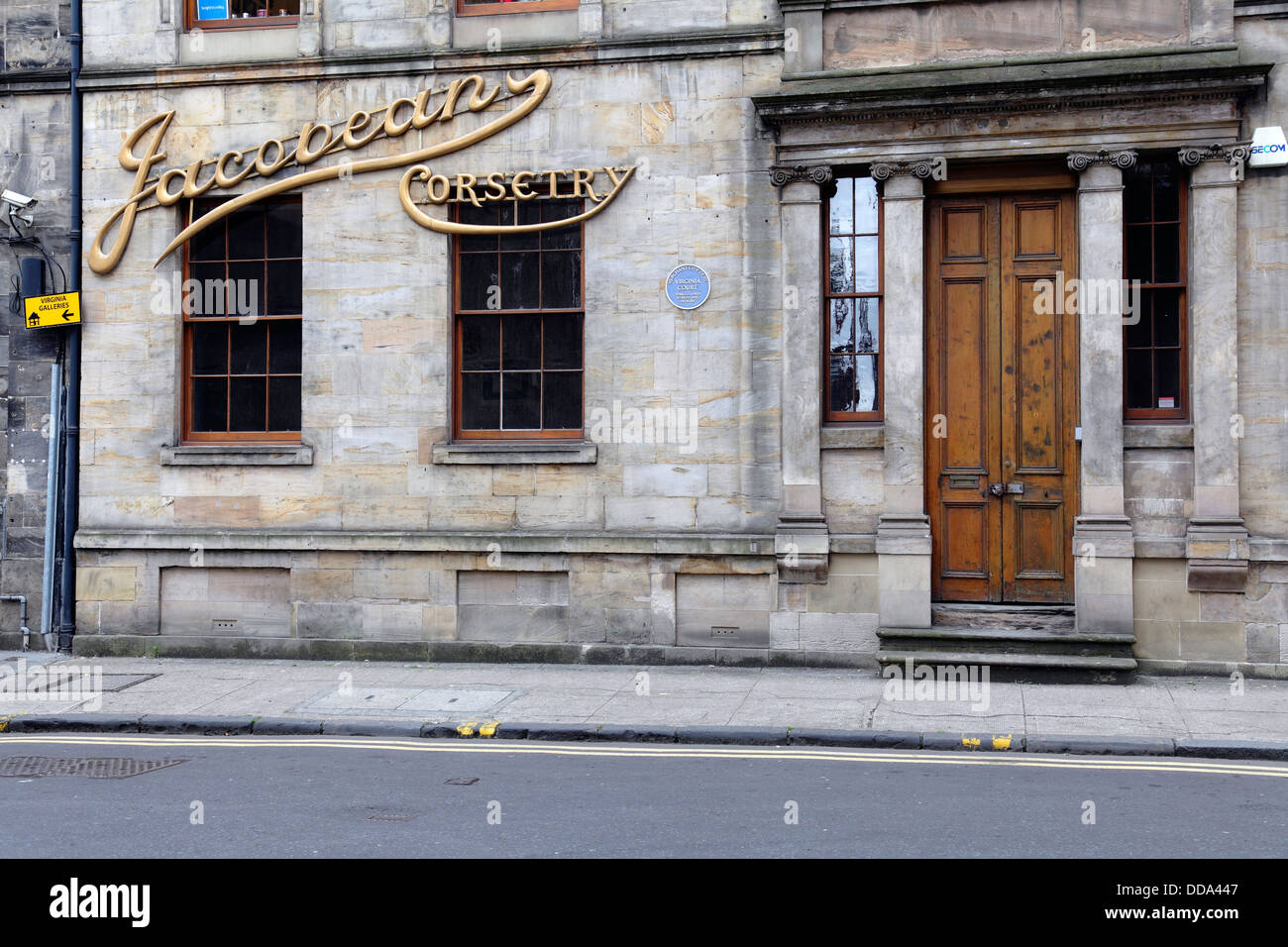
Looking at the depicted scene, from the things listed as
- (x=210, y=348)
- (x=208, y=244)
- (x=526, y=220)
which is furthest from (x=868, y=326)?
(x=208, y=244)

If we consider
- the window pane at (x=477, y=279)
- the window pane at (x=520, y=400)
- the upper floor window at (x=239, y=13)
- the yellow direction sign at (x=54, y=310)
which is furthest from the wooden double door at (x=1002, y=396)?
the yellow direction sign at (x=54, y=310)

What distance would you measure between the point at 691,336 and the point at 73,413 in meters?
6.91

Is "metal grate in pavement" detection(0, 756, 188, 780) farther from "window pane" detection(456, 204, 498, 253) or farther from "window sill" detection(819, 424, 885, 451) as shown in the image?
"window sill" detection(819, 424, 885, 451)

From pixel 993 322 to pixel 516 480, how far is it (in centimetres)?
510

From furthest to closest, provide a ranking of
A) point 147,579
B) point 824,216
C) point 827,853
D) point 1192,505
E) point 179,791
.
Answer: point 147,579
point 824,216
point 1192,505
point 179,791
point 827,853

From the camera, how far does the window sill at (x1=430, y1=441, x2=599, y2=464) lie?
14125 mm

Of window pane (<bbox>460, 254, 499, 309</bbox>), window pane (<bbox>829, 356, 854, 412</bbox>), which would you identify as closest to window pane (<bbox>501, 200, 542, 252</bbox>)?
window pane (<bbox>460, 254, 499, 309</bbox>)

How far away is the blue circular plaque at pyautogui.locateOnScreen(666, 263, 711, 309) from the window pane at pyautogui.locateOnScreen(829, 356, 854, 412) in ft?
4.93

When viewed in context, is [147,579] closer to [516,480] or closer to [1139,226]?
[516,480]

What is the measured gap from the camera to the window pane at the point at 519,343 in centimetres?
1453

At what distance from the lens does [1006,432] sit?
13617 millimetres

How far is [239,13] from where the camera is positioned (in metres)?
15.1

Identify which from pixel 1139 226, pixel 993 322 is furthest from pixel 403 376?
pixel 1139 226

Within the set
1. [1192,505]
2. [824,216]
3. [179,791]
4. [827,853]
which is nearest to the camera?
[827,853]
